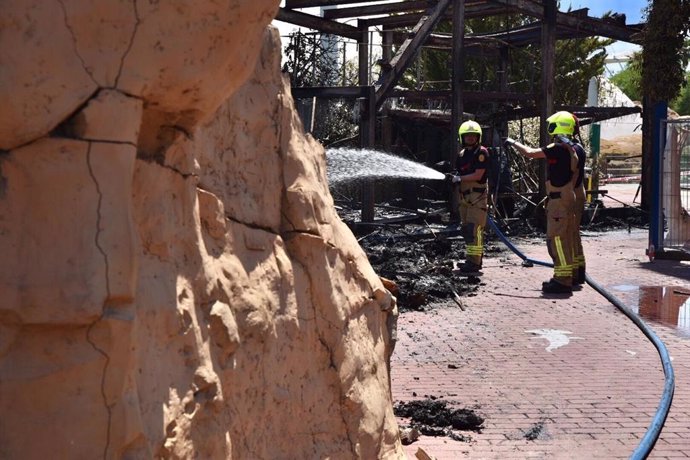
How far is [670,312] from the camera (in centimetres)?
1074

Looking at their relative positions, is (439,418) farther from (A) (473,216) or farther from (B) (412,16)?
(B) (412,16)

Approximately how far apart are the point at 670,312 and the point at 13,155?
9521 mm

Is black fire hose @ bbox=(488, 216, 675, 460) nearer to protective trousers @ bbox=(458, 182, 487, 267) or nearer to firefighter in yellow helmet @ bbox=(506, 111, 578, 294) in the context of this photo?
firefighter in yellow helmet @ bbox=(506, 111, 578, 294)

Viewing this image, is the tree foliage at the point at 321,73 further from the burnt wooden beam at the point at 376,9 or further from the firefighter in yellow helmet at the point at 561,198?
the firefighter in yellow helmet at the point at 561,198

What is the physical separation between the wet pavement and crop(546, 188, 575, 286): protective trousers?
0.35 metres

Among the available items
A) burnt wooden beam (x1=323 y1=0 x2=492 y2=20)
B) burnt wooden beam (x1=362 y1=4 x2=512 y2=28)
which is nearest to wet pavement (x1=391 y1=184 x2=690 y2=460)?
burnt wooden beam (x1=323 y1=0 x2=492 y2=20)

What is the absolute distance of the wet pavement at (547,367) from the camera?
6.11m

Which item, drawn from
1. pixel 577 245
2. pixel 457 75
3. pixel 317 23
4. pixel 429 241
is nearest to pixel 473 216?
pixel 577 245

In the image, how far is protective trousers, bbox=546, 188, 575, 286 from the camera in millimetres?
11711

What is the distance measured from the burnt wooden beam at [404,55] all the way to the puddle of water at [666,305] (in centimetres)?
503

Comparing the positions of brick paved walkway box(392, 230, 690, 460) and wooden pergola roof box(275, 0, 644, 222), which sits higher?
wooden pergola roof box(275, 0, 644, 222)

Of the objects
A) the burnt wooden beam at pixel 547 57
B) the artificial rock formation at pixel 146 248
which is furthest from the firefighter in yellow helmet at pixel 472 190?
the artificial rock formation at pixel 146 248

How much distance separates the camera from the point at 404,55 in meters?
15.4

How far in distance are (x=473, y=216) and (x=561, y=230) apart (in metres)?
1.42
